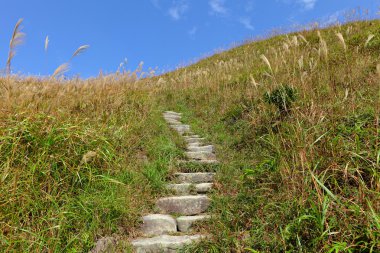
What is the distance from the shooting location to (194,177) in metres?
5.39

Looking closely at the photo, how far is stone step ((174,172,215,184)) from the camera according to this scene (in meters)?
5.38

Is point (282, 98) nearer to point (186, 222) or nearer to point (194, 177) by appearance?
point (194, 177)

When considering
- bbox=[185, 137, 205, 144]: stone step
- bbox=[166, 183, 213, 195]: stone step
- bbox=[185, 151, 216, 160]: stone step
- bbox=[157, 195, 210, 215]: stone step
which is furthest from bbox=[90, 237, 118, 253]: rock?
bbox=[185, 137, 205, 144]: stone step

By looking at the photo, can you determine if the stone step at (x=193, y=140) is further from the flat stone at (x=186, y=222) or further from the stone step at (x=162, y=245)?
the stone step at (x=162, y=245)

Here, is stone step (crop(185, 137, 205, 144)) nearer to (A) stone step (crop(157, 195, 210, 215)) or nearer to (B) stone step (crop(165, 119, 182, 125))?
(B) stone step (crop(165, 119, 182, 125))

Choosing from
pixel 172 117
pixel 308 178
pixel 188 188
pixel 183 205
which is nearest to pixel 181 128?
pixel 172 117

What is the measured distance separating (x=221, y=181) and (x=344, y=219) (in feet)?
7.52

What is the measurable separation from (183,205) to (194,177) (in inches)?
32.3

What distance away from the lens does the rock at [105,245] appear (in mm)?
3596

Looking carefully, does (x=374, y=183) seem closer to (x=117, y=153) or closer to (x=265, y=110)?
(x=265, y=110)

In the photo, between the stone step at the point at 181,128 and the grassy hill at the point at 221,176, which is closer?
the grassy hill at the point at 221,176

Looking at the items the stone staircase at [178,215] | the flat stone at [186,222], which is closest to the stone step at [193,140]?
the stone staircase at [178,215]

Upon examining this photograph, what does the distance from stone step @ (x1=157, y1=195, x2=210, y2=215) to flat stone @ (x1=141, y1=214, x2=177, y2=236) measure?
29 cm

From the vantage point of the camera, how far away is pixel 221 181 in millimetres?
5055
